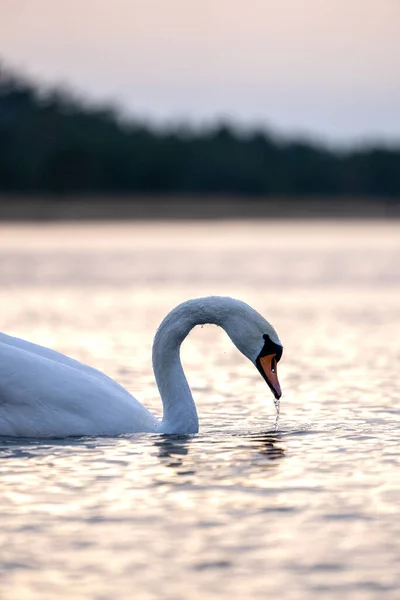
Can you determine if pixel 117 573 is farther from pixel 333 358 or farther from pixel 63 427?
pixel 333 358

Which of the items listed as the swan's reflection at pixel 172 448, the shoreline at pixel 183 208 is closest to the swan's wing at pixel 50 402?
the swan's reflection at pixel 172 448

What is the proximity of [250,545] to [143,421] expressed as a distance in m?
3.20

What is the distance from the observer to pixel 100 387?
998cm

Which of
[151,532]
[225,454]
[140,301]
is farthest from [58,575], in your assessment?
[140,301]

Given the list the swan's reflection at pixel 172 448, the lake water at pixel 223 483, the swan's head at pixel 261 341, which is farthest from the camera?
the swan's head at pixel 261 341

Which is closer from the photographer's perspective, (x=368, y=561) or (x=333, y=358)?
(x=368, y=561)

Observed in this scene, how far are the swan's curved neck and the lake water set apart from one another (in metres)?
0.24

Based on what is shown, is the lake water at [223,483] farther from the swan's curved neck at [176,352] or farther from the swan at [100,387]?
the swan's curved neck at [176,352]

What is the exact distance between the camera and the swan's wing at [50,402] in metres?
9.84

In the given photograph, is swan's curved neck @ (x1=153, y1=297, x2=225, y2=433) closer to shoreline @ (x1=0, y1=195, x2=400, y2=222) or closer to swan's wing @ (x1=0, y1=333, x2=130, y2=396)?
swan's wing @ (x1=0, y1=333, x2=130, y2=396)

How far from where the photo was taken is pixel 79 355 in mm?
15406

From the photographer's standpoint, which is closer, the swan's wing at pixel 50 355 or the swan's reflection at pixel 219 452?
the swan's reflection at pixel 219 452

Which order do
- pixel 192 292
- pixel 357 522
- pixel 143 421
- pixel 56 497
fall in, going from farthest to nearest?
pixel 192 292 → pixel 143 421 → pixel 56 497 → pixel 357 522

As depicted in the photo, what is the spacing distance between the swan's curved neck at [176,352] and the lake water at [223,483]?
0.24 m
